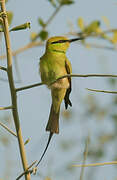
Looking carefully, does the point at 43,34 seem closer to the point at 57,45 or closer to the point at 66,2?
the point at 66,2

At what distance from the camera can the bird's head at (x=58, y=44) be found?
6.18ft

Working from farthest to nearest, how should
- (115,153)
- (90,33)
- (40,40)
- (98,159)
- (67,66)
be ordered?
(98,159), (115,153), (67,66), (90,33), (40,40)

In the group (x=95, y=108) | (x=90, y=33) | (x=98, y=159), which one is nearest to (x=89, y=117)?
(x=95, y=108)

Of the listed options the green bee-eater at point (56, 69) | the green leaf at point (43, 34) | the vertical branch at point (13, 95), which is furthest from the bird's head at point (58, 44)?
the vertical branch at point (13, 95)

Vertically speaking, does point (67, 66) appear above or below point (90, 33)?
below

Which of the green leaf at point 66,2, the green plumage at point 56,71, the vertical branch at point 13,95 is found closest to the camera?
the vertical branch at point 13,95

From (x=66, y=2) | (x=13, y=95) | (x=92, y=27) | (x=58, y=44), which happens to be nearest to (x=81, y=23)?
(x=92, y=27)

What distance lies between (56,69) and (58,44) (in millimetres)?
158

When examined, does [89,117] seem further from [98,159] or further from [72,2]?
[72,2]

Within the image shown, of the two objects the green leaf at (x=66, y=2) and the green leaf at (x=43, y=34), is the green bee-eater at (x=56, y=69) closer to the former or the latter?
the green leaf at (x=43, y=34)

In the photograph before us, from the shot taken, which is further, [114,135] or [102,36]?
[114,135]

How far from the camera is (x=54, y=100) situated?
176 centimetres

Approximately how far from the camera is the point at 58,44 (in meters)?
1.93

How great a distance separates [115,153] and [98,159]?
0.24 m
